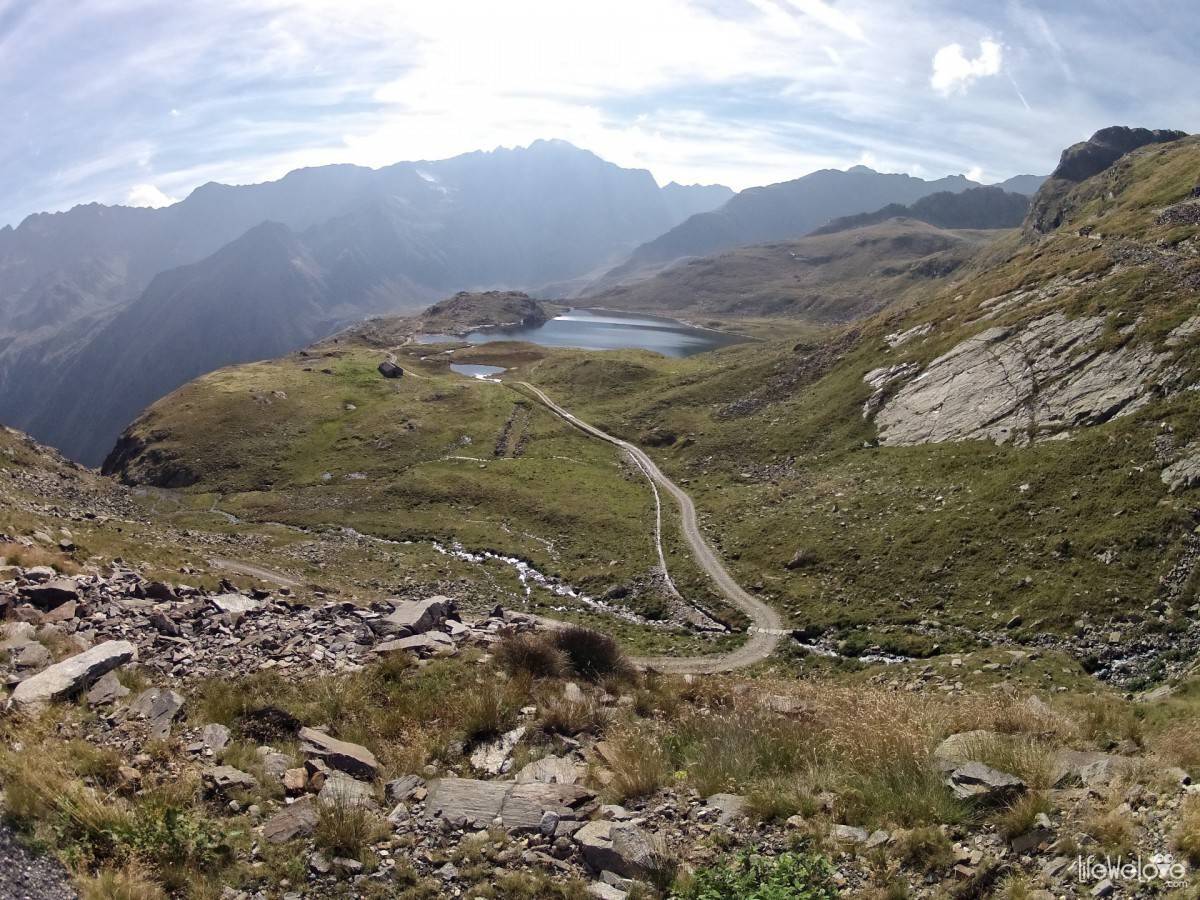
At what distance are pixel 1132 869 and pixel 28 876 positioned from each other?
535 inches

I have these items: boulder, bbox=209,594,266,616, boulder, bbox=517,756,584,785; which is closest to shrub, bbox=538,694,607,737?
boulder, bbox=517,756,584,785

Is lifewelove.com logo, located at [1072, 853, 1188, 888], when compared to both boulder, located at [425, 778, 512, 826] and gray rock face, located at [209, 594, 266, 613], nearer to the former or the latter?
boulder, located at [425, 778, 512, 826]

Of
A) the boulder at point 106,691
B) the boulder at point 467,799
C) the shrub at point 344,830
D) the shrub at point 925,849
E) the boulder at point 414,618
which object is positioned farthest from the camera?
the boulder at point 414,618

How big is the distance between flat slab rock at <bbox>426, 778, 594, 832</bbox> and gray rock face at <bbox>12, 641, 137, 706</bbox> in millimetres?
8141

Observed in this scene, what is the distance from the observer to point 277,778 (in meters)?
11.8

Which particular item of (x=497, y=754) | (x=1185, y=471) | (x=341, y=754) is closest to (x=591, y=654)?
(x=497, y=754)

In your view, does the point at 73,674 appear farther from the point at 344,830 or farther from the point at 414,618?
the point at 414,618

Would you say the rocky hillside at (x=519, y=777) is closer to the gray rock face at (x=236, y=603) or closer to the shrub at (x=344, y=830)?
the shrub at (x=344, y=830)

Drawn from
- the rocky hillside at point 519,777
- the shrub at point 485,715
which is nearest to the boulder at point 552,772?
the rocky hillside at point 519,777

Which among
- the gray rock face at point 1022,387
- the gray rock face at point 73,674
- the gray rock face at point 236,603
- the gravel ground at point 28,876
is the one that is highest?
the gray rock face at point 1022,387

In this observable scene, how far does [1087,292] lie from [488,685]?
208ft

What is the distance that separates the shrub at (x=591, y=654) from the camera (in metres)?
18.8

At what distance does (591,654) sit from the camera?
19438mm

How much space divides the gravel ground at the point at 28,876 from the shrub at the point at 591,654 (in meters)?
11.7
